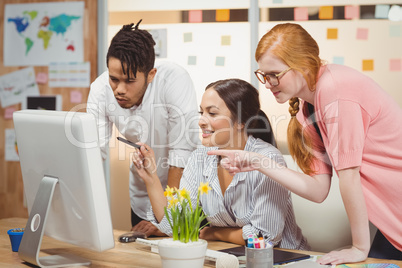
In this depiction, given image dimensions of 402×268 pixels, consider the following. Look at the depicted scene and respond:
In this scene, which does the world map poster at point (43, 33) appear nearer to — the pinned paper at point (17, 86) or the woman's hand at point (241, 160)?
the pinned paper at point (17, 86)

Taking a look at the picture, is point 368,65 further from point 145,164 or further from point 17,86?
point 17,86

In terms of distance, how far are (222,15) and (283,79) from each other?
5.09 ft

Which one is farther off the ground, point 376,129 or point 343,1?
point 343,1

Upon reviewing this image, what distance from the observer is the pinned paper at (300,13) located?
2820 mm

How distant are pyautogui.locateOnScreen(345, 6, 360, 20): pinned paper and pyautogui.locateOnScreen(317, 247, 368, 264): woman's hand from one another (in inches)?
68.6

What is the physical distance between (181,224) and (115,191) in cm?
201

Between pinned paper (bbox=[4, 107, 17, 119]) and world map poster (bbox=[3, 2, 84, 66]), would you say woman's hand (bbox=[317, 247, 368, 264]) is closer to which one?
world map poster (bbox=[3, 2, 84, 66])

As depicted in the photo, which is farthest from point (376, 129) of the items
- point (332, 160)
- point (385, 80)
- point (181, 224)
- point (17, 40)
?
point (17, 40)

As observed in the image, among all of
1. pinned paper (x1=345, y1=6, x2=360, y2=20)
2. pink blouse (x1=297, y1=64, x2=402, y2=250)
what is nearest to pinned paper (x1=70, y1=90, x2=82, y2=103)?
pinned paper (x1=345, y1=6, x2=360, y2=20)

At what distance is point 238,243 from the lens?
160 cm

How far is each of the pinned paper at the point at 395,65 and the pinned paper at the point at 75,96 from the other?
6.09 ft

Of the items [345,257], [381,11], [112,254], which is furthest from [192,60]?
[345,257]

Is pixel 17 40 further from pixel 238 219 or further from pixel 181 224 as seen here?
pixel 181 224

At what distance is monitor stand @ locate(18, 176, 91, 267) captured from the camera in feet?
4.34
